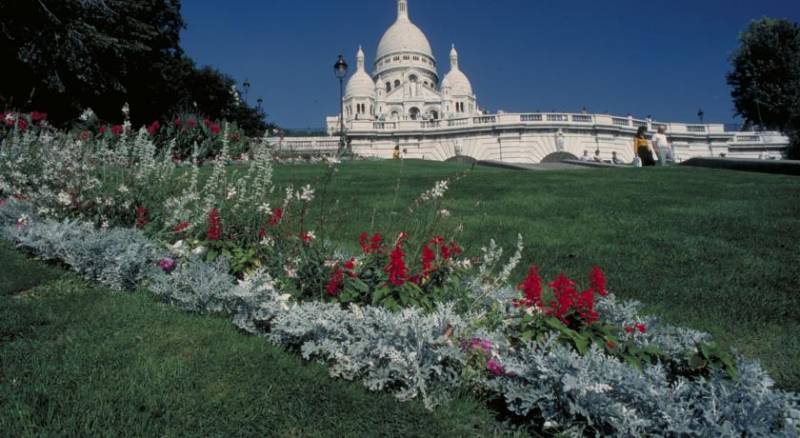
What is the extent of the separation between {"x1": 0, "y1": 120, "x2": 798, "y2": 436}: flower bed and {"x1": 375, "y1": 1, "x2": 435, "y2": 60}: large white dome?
304 ft

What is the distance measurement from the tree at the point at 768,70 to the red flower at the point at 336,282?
168ft

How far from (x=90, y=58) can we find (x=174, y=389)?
20.9 m

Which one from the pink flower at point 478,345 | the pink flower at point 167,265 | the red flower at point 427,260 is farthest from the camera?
the pink flower at point 167,265

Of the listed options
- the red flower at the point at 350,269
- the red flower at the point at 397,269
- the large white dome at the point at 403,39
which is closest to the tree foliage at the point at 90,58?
the red flower at the point at 350,269

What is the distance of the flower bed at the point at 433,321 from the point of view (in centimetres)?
265

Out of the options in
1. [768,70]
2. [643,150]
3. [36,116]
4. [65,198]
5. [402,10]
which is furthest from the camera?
[402,10]

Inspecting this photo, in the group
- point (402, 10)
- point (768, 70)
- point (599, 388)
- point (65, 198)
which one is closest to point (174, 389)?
point (599, 388)

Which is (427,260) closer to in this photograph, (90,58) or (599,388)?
(599,388)

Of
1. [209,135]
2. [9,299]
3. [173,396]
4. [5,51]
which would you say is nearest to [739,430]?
[173,396]

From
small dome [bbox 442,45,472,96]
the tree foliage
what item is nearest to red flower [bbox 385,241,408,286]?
the tree foliage

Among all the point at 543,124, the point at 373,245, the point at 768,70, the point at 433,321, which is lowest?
the point at 433,321

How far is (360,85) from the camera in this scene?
297 ft

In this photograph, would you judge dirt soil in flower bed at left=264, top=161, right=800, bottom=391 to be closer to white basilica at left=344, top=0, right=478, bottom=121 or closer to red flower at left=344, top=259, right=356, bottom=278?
red flower at left=344, top=259, right=356, bottom=278

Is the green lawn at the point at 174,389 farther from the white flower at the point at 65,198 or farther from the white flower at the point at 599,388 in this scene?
the white flower at the point at 65,198
